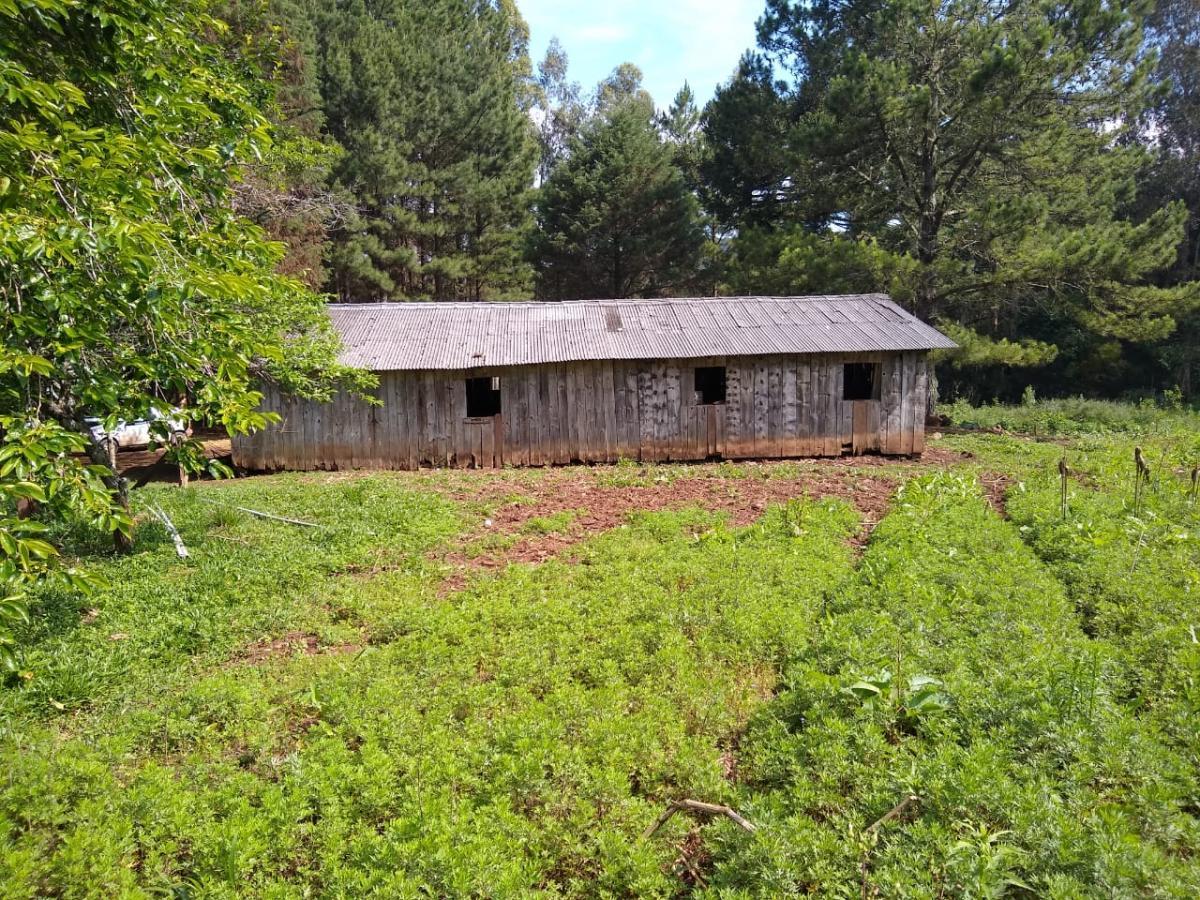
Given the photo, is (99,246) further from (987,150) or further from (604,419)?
(987,150)

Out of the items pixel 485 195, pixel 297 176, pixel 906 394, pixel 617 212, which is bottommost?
pixel 906 394

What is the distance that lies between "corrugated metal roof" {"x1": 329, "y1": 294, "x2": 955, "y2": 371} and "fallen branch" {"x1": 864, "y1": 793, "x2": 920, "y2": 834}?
492 inches

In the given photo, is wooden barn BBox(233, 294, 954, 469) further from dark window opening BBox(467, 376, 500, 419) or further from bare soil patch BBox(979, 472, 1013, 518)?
dark window opening BBox(467, 376, 500, 419)

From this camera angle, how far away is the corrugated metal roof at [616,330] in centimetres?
1553

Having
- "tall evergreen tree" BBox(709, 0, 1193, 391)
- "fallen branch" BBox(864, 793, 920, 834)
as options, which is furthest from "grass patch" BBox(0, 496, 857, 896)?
"tall evergreen tree" BBox(709, 0, 1193, 391)

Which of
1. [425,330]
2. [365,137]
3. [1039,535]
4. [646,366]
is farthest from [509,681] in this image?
[365,137]

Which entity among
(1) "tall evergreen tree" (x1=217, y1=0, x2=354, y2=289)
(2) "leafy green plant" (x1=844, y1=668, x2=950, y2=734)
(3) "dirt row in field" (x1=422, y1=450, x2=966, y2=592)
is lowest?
(2) "leafy green plant" (x1=844, y1=668, x2=950, y2=734)

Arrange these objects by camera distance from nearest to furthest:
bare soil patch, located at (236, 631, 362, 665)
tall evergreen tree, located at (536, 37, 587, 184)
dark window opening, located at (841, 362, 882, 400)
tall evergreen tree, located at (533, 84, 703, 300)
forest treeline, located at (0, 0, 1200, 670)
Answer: forest treeline, located at (0, 0, 1200, 670) < bare soil patch, located at (236, 631, 362, 665) < dark window opening, located at (841, 362, 882, 400) < tall evergreen tree, located at (533, 84, 703, 300) < tall evergreen tree, located at (536, 37, 587, 184)

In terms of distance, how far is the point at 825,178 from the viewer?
22.9 m

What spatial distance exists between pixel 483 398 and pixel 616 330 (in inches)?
258

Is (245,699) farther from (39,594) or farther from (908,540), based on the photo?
(908,540)

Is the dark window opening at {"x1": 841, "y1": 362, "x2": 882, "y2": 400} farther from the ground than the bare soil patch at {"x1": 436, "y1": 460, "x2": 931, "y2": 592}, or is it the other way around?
the dark window opening at {"x1": 841, "y1": 362, "x2": 882, "y2": 400}

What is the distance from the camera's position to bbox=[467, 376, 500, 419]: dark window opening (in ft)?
67.8

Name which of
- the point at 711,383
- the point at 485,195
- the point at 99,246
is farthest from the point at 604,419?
the point at 485,195
